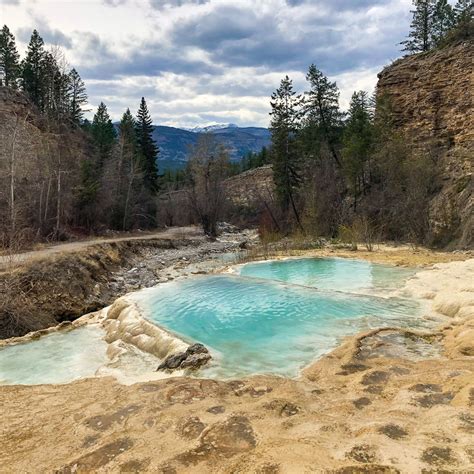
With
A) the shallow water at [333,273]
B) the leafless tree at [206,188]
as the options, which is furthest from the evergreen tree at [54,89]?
the shallow water at [333,273]

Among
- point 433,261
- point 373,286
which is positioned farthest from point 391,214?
point 373,286

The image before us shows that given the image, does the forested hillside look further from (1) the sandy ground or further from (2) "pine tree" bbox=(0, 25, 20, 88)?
(1) the sandy ground

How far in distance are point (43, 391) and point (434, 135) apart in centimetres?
3189

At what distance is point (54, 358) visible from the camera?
33.0 feet

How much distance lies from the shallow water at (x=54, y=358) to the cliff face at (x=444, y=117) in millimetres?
19785

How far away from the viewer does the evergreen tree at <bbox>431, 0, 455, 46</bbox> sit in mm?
38959

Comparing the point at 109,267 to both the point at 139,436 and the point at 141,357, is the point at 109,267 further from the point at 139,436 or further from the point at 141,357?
the point at 139,436

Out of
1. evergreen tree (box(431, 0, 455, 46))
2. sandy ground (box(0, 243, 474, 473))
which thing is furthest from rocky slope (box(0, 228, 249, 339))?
evergreen tree (box(431, 0, 455, 46))

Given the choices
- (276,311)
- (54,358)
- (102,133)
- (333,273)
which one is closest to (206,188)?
(102,133)

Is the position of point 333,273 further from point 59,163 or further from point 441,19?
point 441,19

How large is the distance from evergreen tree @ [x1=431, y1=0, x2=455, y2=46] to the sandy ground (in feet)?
134

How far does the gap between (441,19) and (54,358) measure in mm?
45709

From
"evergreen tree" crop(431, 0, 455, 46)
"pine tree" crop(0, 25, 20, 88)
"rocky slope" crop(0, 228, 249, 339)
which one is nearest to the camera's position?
"rocky slope" crop(0, 228, 249, 339)

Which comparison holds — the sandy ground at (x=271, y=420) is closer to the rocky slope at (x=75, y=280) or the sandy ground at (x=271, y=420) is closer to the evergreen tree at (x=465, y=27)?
the rocky slope at (x=75, y=280)
